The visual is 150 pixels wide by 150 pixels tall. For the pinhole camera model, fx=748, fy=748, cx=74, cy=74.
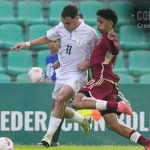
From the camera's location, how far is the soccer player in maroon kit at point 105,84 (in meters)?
9.30

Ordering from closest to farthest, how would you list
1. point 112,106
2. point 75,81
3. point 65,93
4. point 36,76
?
point 112,106 → point 65,93 → point 75,81 → point 36,76

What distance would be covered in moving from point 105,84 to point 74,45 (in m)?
1.20

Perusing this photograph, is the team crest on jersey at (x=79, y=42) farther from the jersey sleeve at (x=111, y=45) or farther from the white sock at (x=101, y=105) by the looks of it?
the white sock at (x=101, y=105)

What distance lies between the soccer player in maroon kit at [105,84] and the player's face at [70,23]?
2.60ft

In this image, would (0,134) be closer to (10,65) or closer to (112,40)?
(10,65)

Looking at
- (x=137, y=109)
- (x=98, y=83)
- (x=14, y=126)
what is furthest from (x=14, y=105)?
(x=98, y=83)

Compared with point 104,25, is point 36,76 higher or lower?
lower

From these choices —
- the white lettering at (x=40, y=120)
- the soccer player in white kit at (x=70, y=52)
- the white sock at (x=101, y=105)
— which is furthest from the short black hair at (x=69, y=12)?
the white lettering at (x=40, y=120)

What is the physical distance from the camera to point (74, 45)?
1059 cm

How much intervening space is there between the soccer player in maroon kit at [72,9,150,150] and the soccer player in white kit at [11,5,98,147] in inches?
27.0

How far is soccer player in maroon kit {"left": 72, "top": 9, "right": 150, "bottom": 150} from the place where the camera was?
30.5 ft

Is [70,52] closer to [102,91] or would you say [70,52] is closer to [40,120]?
[102,91]

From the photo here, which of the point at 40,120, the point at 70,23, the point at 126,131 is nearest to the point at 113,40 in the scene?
the point at 126,131

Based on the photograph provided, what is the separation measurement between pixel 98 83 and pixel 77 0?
6.57m
